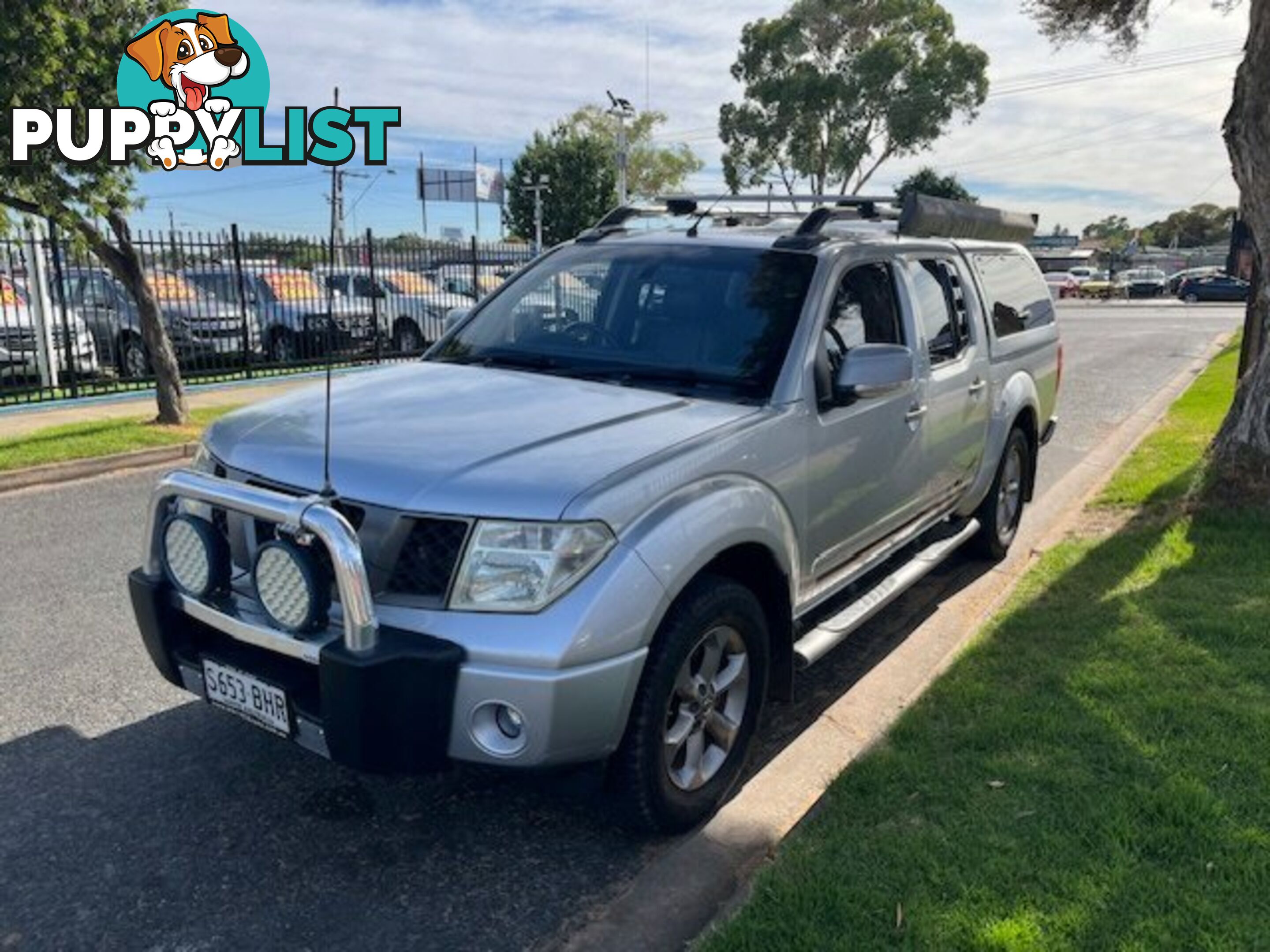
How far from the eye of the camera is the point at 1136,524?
253 inches

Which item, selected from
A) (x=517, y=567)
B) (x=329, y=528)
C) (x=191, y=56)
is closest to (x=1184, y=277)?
(x=191, y=56)

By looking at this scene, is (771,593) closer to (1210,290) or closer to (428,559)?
(428,559)

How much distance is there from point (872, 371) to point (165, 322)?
1363 centimetres

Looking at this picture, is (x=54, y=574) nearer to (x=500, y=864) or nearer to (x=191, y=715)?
(x=191, y=715)

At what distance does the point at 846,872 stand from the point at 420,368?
2446 millimetres

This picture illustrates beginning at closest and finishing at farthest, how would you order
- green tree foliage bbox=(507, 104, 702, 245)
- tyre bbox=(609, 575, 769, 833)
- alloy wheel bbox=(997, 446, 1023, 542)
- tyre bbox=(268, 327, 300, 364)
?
tyre bbox=(609, 575, 769, 833) < alloy wheel bbox=(997, 446, 1023, 542) < tyre bbox=(268, 327, 300, 364) < green tree foliage bbox=(507, 104, 702, 245)

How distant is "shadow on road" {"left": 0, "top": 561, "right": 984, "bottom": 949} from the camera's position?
2.81 metres

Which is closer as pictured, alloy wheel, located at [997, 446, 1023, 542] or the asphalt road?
the asphalt road

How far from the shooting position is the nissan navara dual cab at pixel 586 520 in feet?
8.80

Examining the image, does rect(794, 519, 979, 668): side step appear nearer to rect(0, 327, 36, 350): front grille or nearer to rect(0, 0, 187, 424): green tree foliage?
rect(0, 0, 187, 424): green tree foliage

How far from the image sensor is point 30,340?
13.9 m

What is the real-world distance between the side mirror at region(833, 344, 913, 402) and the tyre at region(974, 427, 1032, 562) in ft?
7.55

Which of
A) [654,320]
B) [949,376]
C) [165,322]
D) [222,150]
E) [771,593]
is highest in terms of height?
[222,150]

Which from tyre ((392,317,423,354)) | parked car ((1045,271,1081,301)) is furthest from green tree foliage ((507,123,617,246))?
tyre ((392,317,423,354))
